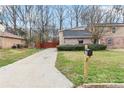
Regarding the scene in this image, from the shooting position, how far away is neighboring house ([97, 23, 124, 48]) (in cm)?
3080

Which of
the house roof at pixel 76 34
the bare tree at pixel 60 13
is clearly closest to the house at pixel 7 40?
the bare tree at pixel 60 13

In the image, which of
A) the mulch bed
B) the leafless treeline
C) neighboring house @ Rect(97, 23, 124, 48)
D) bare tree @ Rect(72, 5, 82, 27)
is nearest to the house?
the leafless treeline

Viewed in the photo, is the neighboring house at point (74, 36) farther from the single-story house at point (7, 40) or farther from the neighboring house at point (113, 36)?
the single-story house at point (7, 40)

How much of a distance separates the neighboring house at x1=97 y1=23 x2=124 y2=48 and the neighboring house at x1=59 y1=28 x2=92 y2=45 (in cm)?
248

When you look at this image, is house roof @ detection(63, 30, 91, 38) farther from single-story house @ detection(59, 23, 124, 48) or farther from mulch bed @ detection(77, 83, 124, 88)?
mulch bed @ detection(77, 83, 124, 88)

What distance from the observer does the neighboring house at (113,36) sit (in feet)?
101

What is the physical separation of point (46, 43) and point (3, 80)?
28288mm

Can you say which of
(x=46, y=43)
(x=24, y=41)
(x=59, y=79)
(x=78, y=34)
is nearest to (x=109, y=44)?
(x=78, y=34)

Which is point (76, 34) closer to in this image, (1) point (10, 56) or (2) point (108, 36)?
(2) point (108, 36)

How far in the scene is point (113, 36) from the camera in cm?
3209

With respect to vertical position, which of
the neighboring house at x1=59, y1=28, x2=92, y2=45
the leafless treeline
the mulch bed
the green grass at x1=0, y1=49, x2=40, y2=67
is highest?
the leafless treeline

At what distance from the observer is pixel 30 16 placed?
141ft

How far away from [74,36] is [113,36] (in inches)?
227

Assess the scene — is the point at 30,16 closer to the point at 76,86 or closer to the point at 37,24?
the point at 37,24
